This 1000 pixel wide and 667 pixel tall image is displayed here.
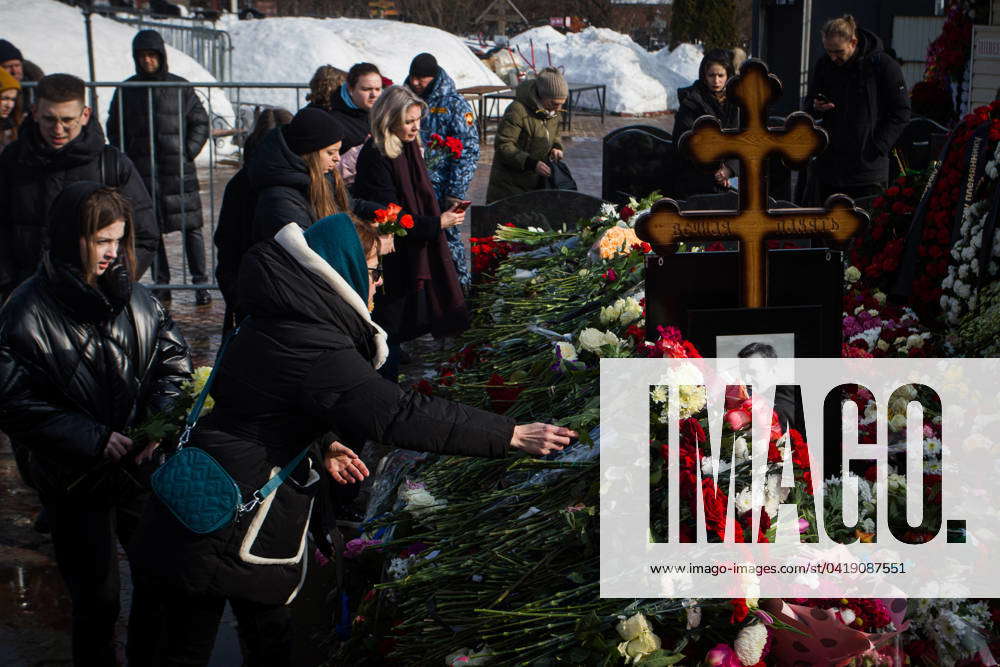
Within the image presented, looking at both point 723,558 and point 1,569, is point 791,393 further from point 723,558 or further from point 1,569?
point 1,569

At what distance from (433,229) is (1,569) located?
2.50 metres

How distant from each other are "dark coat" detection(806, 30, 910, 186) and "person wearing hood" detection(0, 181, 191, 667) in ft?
17.6

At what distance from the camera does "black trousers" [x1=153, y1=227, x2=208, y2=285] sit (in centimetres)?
875

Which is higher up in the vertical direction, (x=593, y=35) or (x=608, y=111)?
(x=593, y=35)

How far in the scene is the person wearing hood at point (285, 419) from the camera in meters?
2.83

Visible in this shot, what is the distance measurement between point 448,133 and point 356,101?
3.06ft

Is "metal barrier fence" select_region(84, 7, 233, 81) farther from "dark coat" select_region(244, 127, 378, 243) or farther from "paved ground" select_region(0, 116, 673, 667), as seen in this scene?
"dark coat" select_region(244, 127, 378, 243)

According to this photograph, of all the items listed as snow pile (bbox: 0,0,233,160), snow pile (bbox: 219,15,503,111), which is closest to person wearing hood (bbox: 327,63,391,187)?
snow pile (bbox: 0,0,233,160)

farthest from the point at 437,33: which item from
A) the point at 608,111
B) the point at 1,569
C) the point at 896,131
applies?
the point at 1,569

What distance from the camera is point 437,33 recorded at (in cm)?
2412

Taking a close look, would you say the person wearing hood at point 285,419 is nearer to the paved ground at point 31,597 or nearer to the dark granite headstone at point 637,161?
the paved ground at point 31,597

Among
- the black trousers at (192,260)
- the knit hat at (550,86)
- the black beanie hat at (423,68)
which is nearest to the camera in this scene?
the black beanie hat at (423,68)

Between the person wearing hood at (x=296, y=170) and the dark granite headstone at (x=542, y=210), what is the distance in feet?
8.26

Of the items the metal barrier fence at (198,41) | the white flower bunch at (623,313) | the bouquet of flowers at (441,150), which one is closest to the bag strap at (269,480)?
the white flower bunch at (623,313)
